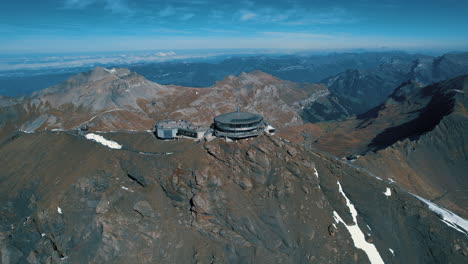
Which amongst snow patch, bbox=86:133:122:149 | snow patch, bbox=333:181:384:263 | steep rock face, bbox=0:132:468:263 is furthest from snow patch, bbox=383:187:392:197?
snow patch, bbox=86:133:122:149

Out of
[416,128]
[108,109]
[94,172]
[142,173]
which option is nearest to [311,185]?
[142,173]

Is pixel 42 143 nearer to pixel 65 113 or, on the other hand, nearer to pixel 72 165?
pixel 72 165

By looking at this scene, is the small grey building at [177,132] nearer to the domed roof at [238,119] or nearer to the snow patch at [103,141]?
the domed roof at [238,119]

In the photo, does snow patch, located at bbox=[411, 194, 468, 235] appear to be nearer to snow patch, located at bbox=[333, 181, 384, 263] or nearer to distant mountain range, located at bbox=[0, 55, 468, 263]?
distant mountain range, located at bbox=[0, 55, 468, 263]

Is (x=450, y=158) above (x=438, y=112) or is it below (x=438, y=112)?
below

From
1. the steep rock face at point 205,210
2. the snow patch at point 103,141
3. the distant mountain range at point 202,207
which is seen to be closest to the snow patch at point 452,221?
the distant mountain range at point 202,207

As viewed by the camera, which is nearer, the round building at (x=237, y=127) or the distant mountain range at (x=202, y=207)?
the distant mountain range at (x=202, y=207)

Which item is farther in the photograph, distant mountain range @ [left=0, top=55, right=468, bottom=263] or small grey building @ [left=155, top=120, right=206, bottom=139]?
small grey building @ [left=155, top=120, right=206, bottom=139]
